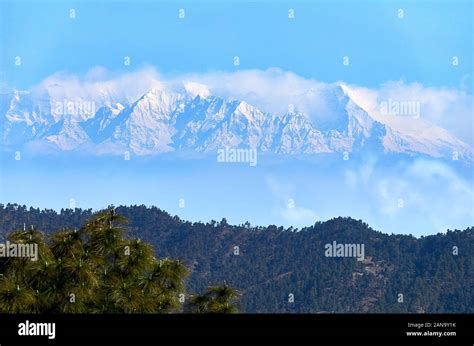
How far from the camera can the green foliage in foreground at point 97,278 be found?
714 inches

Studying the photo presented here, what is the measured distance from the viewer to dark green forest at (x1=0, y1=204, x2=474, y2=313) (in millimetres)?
163625

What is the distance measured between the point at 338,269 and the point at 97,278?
16230cm

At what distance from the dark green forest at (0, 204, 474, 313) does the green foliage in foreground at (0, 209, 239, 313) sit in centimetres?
13403

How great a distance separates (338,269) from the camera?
588 ft

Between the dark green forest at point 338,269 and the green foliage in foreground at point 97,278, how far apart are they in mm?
134028

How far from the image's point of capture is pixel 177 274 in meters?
20.6
